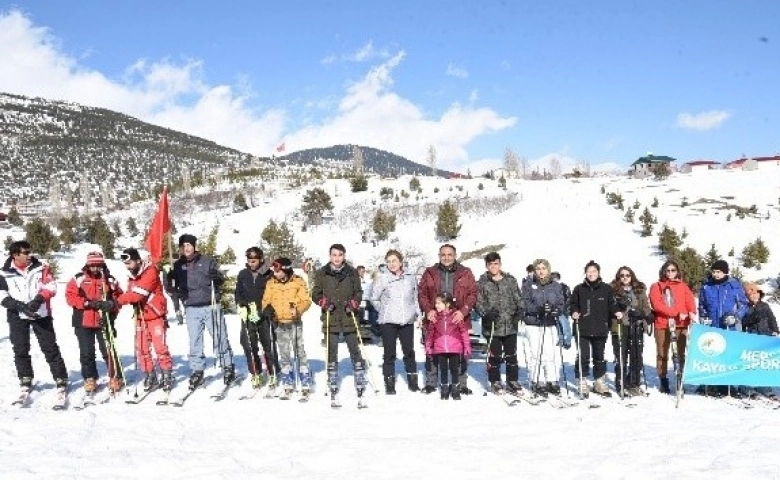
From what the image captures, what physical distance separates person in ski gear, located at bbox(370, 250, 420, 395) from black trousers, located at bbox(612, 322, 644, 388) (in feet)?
9.74

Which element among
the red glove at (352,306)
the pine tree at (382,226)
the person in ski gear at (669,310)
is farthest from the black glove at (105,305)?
the pine tree at (382,226)

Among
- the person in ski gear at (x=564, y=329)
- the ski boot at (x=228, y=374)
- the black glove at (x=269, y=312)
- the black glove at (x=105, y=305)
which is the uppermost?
the black glove at (x=105, y=305)

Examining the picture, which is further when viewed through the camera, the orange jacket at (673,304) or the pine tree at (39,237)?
the pine tree at (39,237)

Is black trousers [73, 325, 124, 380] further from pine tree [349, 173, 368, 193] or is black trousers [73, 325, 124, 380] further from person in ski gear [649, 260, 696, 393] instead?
pine tree [349, 173, 368, 193]

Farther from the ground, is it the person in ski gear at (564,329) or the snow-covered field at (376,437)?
the person in ski gear at (564,329)

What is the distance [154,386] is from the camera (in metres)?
8.13

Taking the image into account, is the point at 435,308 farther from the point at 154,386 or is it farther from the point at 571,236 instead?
the point at 571,236

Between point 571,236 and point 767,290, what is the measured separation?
373 inches

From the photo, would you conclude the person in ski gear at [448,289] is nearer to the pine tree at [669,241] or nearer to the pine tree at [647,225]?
the pine tree at [669,241]

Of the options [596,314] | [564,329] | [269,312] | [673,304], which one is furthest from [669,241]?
[269,312]

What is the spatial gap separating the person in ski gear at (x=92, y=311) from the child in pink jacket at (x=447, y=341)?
438cm

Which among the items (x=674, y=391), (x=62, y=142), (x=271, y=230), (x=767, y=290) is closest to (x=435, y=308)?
(x=674, y=391)

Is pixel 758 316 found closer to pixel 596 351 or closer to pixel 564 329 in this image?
pixel 596 351

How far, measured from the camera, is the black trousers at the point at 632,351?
8.27m
